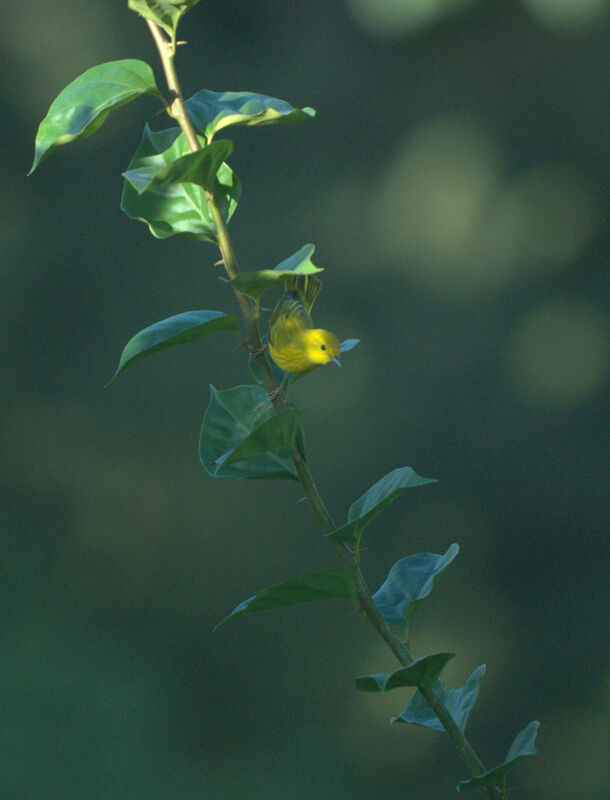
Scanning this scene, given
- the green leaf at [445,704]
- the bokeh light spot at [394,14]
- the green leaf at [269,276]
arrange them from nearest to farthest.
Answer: the green leaf at [269,276] → the green leaf at [445,704] → the bokeh light spot at [394,14]

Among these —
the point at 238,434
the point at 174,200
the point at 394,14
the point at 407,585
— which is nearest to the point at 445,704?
the point at 407,585

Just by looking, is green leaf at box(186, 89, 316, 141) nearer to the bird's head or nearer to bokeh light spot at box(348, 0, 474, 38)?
the bird's head

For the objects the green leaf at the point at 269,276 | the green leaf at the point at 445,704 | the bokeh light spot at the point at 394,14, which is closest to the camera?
the green leaf at the point at 269,276

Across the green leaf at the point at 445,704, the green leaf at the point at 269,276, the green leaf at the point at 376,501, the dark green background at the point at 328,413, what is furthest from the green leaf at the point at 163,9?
the dark green background at the point at 328,413

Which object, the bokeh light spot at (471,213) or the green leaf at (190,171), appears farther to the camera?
the bokeh light spot at (471,213)

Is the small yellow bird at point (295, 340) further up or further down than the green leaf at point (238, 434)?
further up

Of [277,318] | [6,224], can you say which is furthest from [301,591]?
[6,224]

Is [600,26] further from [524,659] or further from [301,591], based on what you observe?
[301,591]

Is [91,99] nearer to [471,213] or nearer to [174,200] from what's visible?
[174,200]

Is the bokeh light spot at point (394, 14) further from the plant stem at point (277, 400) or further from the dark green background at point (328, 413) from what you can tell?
the plant stem at point (277, 400)
